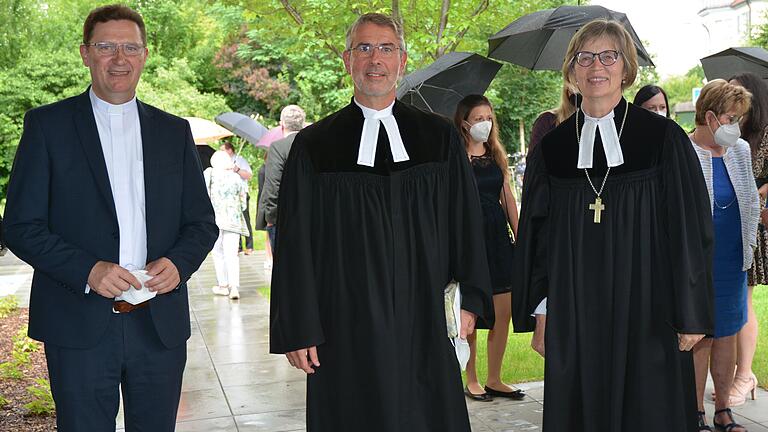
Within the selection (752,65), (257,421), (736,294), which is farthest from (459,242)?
(752,65)

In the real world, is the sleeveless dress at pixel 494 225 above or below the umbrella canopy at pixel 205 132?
below

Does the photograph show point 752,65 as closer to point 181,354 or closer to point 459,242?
point 459,242

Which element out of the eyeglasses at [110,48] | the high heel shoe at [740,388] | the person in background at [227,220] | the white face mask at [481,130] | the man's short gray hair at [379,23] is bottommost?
the high heel shoe at [740,388]

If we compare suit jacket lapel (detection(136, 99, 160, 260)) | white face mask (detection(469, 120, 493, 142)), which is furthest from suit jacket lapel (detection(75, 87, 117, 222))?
white face mask (detection(469, 120, 493, 142))

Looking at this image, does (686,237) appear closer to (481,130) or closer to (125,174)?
(125,174)

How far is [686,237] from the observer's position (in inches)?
149

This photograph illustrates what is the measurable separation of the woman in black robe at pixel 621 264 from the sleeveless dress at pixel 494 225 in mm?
2378

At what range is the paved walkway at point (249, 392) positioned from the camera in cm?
606

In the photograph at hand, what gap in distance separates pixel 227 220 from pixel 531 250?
8.57 meters

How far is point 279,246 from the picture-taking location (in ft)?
12.9

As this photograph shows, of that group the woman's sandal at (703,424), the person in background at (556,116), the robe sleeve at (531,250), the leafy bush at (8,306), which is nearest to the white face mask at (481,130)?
the person in background at (556,116)

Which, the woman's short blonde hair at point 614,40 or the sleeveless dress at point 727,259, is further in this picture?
the sleeveless dress at point 727,259

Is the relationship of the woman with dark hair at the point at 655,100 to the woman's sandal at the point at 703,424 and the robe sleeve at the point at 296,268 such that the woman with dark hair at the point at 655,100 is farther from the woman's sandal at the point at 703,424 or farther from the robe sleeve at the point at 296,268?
the robe sleeve at the point at 296,268

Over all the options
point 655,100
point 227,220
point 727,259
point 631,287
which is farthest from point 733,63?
point 227,220
